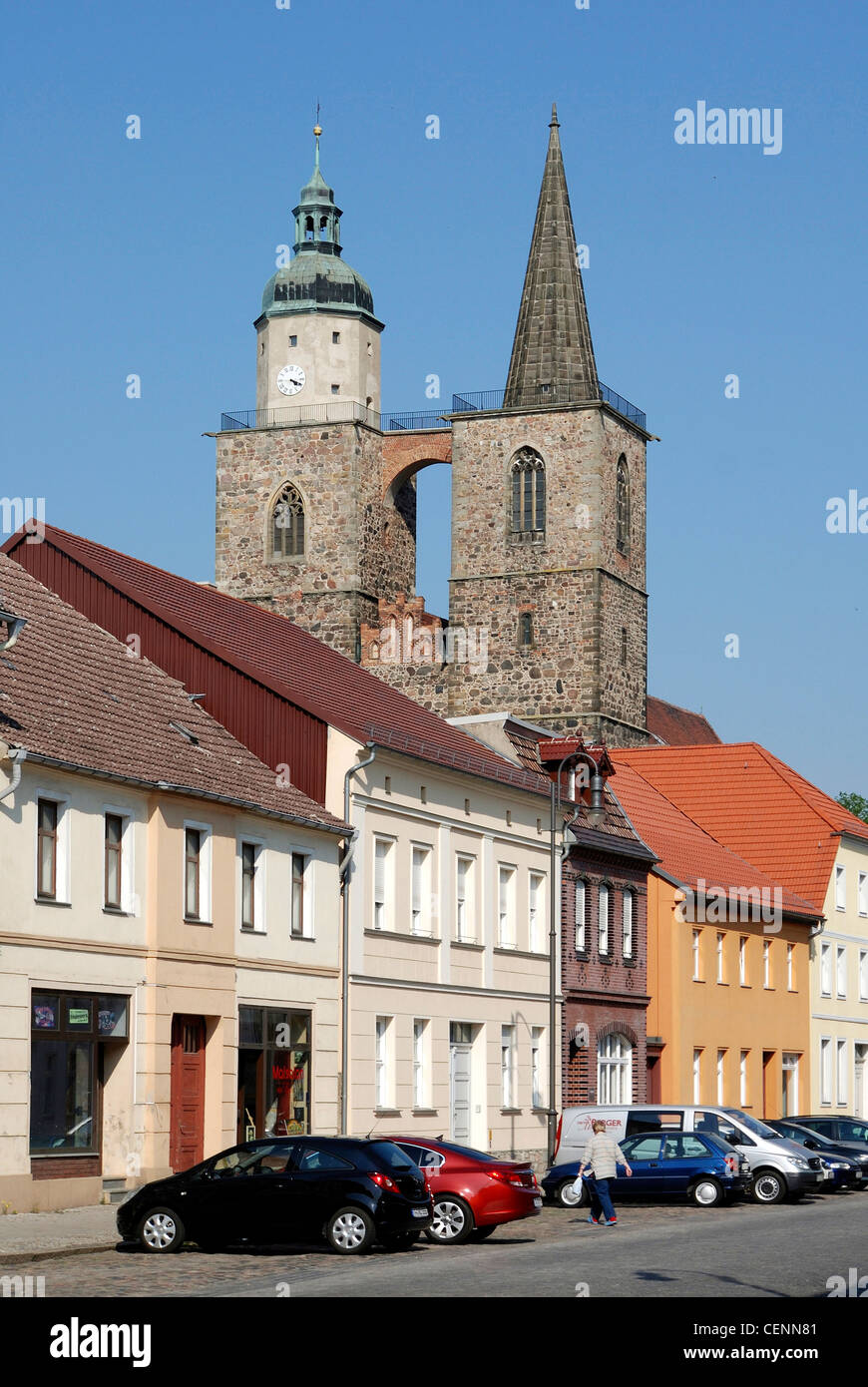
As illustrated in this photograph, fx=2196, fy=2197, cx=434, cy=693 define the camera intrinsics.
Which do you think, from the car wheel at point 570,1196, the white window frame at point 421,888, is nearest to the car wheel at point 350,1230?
the car wheel at point 570,1196

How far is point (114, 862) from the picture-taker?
104 ft

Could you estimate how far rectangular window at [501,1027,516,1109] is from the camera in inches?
1718

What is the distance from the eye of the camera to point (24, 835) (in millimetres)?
29328

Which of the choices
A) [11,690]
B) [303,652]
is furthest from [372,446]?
[11,690]

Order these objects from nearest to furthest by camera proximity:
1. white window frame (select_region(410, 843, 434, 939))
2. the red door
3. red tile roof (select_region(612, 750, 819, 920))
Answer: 1. the red door
2. white window frame (select_region(410, 843, 434, 939))
3. red tile roof (select_region(612, 750, 819, 920))

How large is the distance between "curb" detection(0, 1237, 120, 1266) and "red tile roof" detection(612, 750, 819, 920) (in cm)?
2980

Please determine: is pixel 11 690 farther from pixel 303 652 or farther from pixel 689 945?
pixel 689 945

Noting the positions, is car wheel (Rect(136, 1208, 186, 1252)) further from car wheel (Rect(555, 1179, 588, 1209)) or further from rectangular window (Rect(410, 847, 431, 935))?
rectangular window (Rect(410, 847, 431, 935))

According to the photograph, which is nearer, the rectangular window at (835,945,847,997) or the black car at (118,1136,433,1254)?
the black car at (118,1136,433,1254)

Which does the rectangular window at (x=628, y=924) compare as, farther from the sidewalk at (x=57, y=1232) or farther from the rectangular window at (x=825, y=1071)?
the sidewalk at (x=57, y=1232)

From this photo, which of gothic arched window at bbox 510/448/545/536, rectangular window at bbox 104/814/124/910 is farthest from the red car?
gothic arched window at bbox 510/448/545/536

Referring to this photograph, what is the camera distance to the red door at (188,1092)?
106 ft

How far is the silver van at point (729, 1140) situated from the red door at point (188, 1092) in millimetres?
5857

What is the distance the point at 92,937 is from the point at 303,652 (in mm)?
15658
